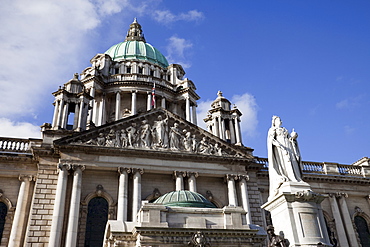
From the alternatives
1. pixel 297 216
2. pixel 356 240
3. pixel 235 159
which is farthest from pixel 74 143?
pixel 356 240

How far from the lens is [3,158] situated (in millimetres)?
27859

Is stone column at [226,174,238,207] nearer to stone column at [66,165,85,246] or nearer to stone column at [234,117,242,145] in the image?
stone column at [234,117,242,145]

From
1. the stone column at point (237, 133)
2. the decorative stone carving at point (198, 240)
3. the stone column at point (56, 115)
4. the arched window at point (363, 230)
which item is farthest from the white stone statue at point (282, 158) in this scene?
the arched window at point (363, 230)

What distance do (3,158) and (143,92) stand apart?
70.5 ft

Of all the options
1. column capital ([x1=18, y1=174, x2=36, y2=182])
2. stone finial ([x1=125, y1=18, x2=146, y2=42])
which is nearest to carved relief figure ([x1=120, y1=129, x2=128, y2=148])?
column capital ([x1=18, y1=174, x2=36, y2=182])

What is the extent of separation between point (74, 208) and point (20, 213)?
15.8ft

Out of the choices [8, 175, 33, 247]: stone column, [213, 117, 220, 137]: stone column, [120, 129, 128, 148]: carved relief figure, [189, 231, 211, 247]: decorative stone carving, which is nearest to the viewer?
[189, 231, 211, 247]: decorative stone carving

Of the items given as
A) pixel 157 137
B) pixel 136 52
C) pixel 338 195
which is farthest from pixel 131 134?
pixel 136 52

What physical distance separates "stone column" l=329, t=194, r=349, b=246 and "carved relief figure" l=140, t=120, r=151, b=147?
19.0 m

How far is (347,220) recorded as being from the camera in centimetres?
3344

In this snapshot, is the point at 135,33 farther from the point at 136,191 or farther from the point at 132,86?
the point at 136,191

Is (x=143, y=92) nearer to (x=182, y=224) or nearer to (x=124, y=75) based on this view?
(x=124, y=75)

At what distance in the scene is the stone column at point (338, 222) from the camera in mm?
32094

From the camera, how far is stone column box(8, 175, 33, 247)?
25297 millimetres
